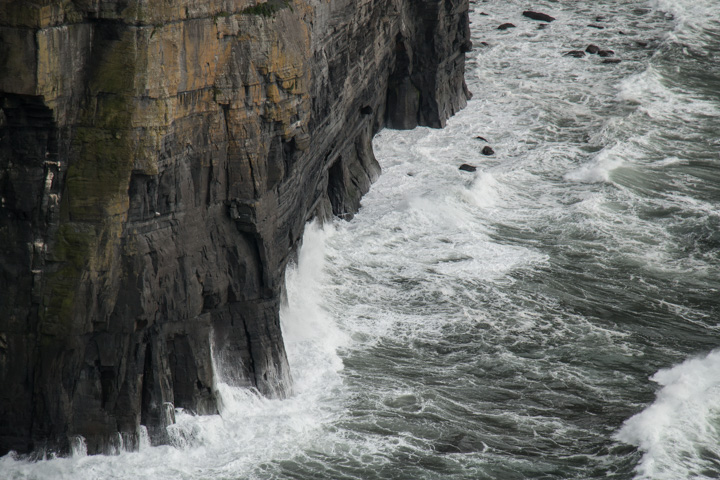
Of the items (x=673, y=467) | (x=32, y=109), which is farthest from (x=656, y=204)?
(x=32, y=109)

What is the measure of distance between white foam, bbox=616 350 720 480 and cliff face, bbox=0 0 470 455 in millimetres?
10641

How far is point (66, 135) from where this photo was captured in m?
25.5

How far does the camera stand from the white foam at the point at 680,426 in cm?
2827

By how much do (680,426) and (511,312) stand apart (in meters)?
8.07

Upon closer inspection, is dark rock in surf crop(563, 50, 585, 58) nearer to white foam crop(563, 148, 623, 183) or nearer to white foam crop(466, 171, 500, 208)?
white foam crop(563, 148, 623, 183)

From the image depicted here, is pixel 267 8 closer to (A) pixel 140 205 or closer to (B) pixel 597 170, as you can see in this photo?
(A) pixel 140 205

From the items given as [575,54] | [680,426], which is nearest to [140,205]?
[680,426]

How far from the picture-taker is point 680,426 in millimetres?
29969

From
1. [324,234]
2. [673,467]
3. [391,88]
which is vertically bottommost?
[673,467]

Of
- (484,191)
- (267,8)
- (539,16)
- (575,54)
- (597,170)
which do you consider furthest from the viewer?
(539,16)

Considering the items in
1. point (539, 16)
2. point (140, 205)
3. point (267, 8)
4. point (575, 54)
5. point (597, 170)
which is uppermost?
point (267, 8)

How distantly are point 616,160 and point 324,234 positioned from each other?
15.8m

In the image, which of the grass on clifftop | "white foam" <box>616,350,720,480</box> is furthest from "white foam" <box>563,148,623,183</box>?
the grass on clifftop

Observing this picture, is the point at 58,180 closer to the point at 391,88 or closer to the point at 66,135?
the point at 66,135
